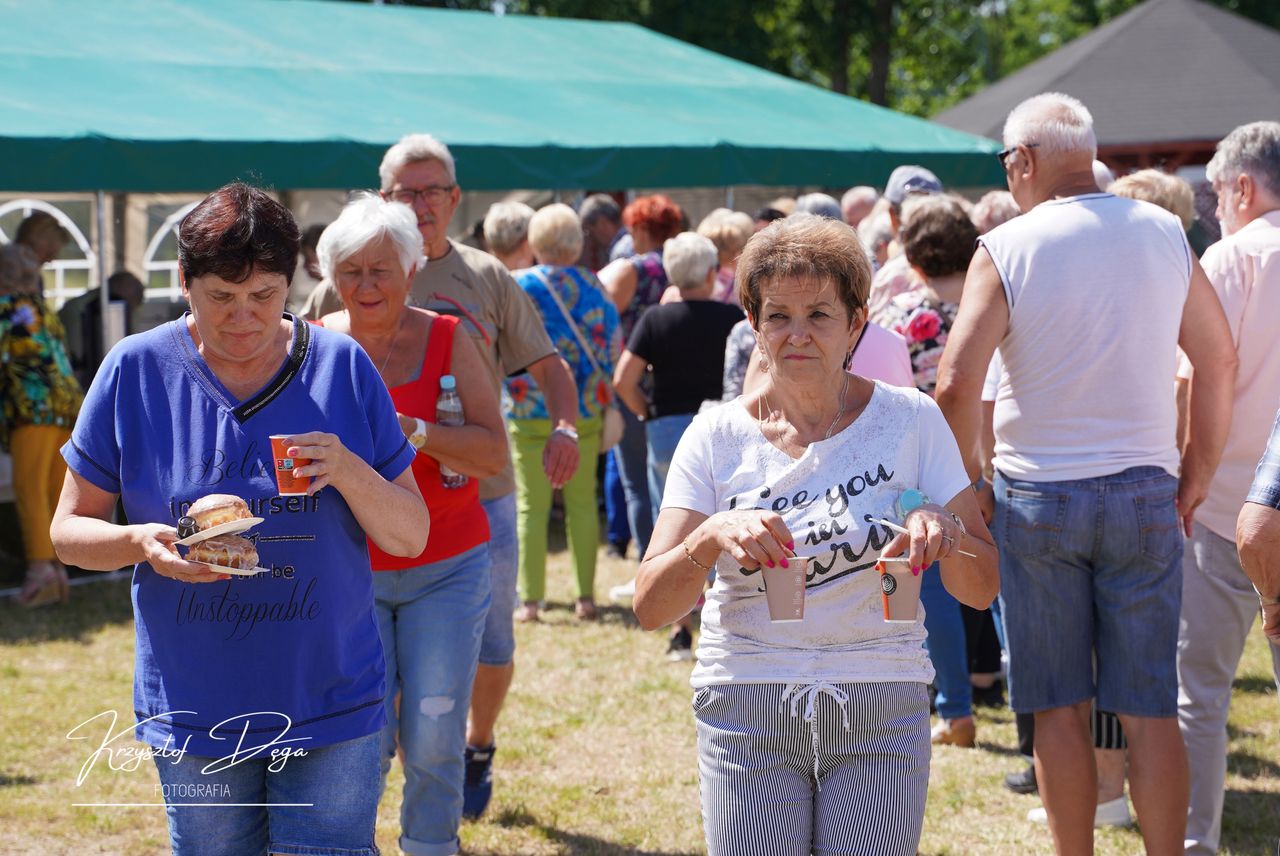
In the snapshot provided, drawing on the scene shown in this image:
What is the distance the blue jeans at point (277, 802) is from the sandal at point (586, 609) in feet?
14.3

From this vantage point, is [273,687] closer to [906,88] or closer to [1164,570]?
[1164,570]

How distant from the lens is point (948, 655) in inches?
196

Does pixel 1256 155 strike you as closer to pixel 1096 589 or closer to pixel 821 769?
pixel 1096 589

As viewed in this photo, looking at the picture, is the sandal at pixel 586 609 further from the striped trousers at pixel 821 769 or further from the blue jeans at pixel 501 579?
the striped trousers at pixel 821 769

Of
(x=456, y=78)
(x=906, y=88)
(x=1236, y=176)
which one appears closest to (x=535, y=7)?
(x=906, y=88)

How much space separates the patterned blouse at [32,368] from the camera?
7.25 m

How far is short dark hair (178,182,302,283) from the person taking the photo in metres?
2.37

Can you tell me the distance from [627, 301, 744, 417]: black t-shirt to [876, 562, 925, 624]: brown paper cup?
12.5 feet

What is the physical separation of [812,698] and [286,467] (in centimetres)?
98

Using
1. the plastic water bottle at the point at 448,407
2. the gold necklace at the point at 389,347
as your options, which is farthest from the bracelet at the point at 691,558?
the gold necklace at the point at 389,347

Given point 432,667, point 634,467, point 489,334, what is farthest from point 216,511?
point 634,467

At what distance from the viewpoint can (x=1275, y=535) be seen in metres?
2.33

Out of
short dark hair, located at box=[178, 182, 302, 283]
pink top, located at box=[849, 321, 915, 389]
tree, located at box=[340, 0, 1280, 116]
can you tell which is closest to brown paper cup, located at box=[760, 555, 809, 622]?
short dark hair, located at box=[178, 182, 302, 283]

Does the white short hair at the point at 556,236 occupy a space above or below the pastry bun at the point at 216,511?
above
